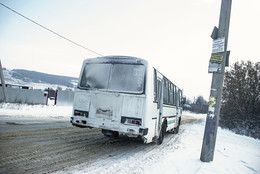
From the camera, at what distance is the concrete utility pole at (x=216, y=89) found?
5281mm

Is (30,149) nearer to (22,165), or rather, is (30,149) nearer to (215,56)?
(22,165)

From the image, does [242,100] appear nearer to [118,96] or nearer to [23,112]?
[118,96]

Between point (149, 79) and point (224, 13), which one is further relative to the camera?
point (149, 79)

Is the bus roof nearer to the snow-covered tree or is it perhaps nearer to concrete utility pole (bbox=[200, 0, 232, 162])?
concrete utility pole (bbox=[200, 0, 232, 162])

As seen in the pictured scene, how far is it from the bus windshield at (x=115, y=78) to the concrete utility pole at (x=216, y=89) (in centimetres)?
211

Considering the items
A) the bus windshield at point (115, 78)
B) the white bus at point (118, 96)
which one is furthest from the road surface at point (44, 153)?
the bus windshield at point (115, 78)

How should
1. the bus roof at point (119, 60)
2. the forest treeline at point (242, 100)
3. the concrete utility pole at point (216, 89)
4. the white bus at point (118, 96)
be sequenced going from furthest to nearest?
1. the forest treeline at point (242, 100)
2. the bus roof at point (119, 60)
3. the white bus at point (118, 96)
4. the concrete utility pole at point (216, 89)

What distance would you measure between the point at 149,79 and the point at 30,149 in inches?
156

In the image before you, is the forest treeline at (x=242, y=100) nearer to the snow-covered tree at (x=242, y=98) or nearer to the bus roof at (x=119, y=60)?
the snow-covered tree at (x=242, y=98)

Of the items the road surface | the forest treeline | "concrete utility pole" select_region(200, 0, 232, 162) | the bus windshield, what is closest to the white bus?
the bus windshield

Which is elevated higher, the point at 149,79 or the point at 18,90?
the point at 149,79

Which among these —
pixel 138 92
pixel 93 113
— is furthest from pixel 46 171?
pixel 138 92

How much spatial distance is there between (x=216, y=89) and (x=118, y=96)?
2909mm

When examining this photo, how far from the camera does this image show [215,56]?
18.0 feet
